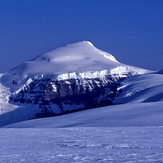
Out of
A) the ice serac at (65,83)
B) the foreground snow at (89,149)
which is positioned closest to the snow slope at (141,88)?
the ice serac at (65,83)

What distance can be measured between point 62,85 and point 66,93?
2.29 m

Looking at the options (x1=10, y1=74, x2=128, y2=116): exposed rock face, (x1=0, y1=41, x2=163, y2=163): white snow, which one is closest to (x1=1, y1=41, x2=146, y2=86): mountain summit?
(x1=10, y1=74, x2=128, y2=116): exposed rock face

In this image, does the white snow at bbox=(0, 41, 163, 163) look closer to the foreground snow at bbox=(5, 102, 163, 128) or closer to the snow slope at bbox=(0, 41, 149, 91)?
the foreground snow at bbox=(5, 102, 163, 128)

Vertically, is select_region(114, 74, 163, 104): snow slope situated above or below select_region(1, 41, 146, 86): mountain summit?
below

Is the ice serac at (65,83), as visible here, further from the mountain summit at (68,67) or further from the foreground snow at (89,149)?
the foreground snow at (89,149)

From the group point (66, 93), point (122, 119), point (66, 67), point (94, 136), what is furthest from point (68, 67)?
point (94, 136)

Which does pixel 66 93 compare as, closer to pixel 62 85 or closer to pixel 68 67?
pixel 62 85

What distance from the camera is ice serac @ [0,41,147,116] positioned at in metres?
63.1

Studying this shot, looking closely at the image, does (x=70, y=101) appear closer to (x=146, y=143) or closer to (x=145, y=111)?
(x=145, y=111)

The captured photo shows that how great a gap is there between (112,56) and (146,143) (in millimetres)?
78804

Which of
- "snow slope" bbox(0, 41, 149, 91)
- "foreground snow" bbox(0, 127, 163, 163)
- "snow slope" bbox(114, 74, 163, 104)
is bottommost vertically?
"foreground snow" bbox(0, 127, 163, 163)

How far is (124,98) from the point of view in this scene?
149 ft

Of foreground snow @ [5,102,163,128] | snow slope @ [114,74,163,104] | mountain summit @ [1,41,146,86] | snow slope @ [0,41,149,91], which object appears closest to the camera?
foreground snow @ [5,102,163,128]

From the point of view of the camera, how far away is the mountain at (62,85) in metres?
62.1
